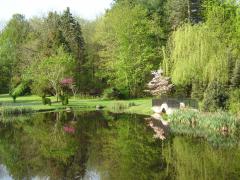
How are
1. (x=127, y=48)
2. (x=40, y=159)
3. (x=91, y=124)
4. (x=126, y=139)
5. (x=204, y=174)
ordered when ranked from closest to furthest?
1. (x=204, y=174)
2. (x=40, y=159)
3. (x=126, y=139)
4. (x=91, y=124)
5. (x=127, y=48)

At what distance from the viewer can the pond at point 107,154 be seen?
1645cm

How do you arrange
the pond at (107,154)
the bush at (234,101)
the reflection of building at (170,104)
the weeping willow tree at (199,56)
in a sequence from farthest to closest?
1. the reflection of building at (170,104)
2. the weeping willow tree at (199,56)
3. the bush at (234,101)
4. the pond at (107,154)

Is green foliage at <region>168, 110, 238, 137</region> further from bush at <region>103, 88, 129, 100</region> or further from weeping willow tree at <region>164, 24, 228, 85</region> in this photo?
bush at <region>103, 88, 129, 100</region>

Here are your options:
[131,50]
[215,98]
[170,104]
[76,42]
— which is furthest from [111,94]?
[215,98]

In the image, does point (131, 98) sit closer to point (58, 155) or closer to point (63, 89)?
point (63, 89)

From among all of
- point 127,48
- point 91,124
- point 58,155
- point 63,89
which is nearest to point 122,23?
point 127,48

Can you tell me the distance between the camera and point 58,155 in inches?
820

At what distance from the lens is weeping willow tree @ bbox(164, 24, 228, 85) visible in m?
28.7

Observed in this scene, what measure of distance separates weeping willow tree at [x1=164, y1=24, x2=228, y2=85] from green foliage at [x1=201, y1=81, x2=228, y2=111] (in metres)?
0.49

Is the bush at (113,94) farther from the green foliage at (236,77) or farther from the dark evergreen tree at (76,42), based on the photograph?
the green foliage at (236,77)

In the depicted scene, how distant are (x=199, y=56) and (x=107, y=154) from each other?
40.9 ft

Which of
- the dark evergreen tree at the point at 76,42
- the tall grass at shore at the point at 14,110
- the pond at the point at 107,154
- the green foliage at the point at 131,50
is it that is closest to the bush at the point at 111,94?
the green foliage at the point at 131,50

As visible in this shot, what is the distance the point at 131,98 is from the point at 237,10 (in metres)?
21.3

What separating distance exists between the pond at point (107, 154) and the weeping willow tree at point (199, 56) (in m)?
5.12
